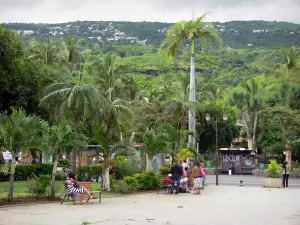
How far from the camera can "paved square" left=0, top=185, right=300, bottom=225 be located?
13.6m

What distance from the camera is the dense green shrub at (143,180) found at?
2339 cm

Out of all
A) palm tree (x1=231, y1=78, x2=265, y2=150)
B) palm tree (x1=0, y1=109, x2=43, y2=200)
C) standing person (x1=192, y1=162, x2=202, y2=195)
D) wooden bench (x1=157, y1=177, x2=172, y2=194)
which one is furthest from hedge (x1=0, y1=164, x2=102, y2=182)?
palm tree (x1=231, y1=78, x2=265, y2=150)

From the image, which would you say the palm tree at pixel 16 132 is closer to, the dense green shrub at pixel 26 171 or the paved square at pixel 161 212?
the paved square at pixel 161 212

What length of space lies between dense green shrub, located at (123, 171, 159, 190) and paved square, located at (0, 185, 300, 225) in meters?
2.22

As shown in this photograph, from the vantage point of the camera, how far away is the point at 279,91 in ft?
168

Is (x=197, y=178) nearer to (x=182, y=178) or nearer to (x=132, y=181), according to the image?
(x=182, y=178)

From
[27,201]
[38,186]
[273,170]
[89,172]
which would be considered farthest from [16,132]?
[273,170]

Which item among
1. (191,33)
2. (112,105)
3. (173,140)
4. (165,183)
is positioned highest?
(191,33)

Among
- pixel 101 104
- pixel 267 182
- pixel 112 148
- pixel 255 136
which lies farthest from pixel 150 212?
pixel 255 136

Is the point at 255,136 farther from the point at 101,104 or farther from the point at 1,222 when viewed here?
the point at 1,222

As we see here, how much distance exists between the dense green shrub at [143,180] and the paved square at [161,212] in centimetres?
222

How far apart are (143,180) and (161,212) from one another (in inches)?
325

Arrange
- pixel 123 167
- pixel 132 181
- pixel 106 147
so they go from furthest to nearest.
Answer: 1. pixel 123 167
2. pixel 132 181
3. pixel 106 147

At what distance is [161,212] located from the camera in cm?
1592
